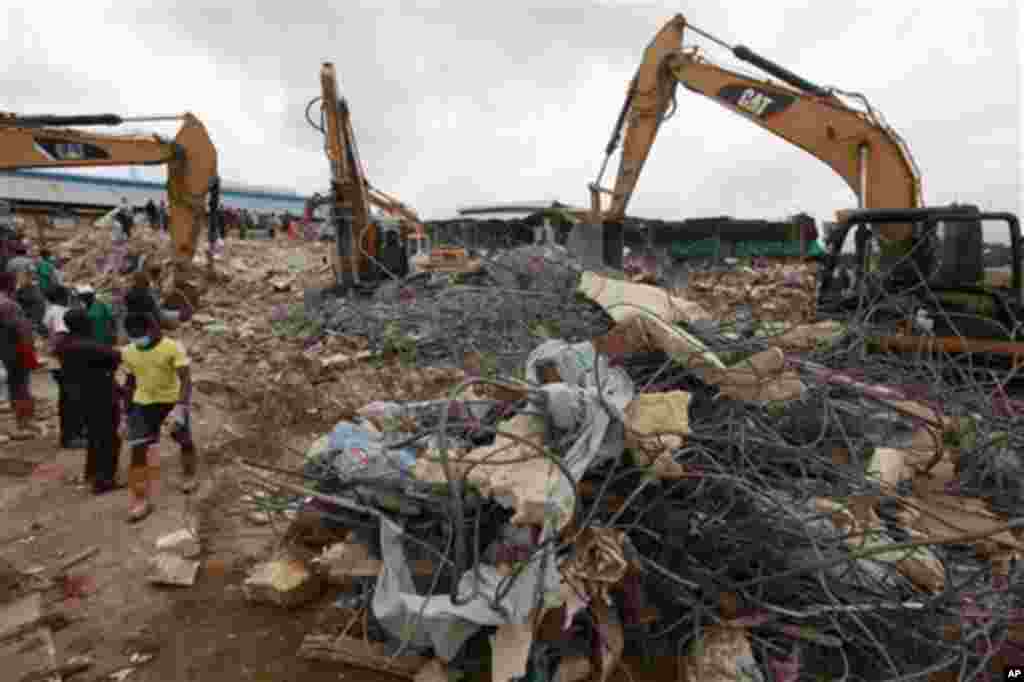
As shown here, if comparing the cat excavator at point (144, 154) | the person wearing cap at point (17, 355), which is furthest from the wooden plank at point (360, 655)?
the cat excavator at point (144, 154)

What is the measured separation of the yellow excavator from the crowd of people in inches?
189

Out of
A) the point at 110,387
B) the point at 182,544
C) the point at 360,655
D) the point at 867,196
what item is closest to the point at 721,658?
the point at 360,655

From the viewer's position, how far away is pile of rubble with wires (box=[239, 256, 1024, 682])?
80.2 inches

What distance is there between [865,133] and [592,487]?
16.4 ft

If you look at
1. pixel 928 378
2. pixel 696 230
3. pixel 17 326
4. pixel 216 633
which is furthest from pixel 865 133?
pixel 696 230

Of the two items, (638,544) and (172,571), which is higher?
(638,544)

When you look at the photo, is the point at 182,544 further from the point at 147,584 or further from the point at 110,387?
the point at 110,387

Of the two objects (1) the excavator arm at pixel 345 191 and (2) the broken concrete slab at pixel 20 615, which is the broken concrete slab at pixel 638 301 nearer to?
(2) the broken concrete slab at pixel 20 615

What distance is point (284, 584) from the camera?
8.94ft

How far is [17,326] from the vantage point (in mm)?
4793

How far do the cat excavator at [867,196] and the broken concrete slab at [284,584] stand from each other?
13.8 ft

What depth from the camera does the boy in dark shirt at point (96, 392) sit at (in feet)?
12.9

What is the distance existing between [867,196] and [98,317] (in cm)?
707

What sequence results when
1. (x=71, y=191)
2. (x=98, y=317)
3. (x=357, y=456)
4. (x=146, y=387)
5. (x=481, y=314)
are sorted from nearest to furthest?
(x=357, y=456) < (x=146, y=387) < (x=98, y=317) < (x=481, y=314) < (x=71, y=191)
